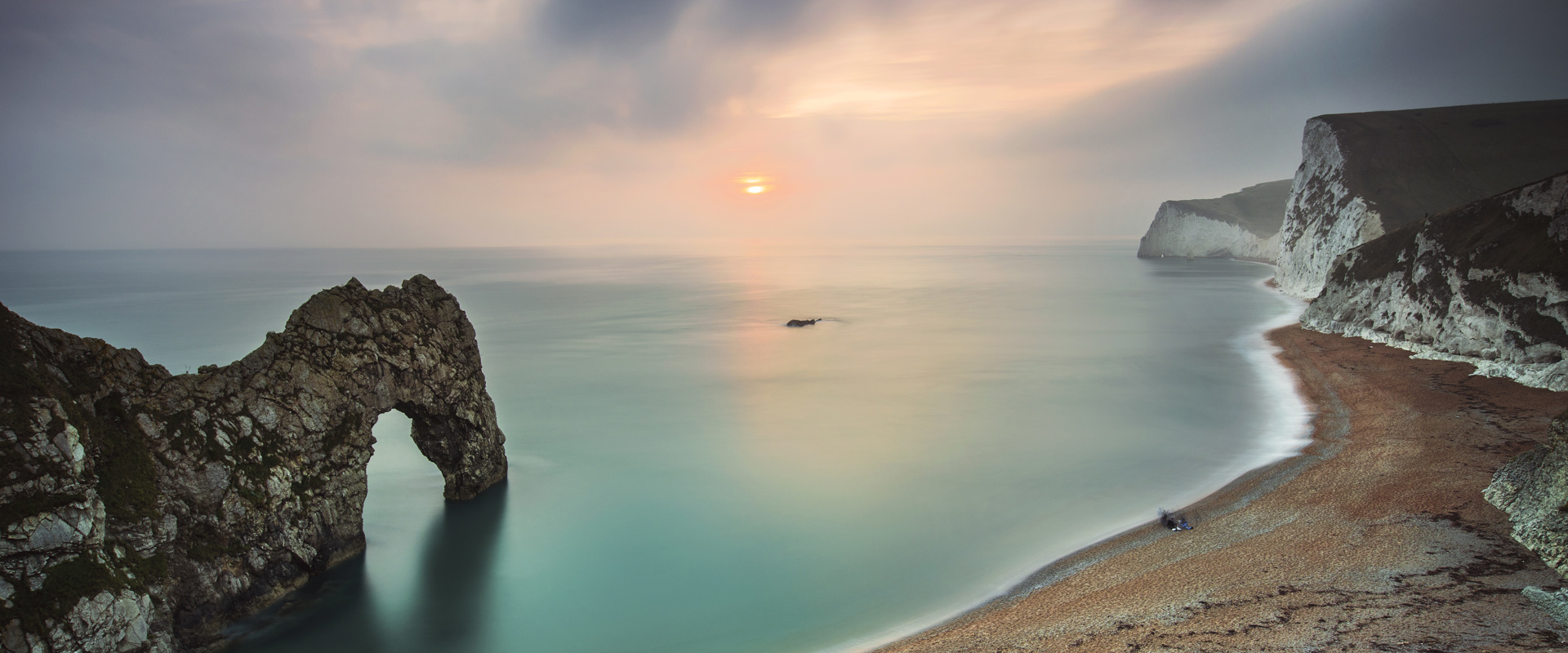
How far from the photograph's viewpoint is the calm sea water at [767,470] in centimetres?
1141

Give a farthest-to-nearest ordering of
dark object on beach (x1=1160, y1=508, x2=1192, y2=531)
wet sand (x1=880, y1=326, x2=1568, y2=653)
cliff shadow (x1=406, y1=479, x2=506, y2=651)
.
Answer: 1. dark object on beach (x1=1160, y1=508, x2=1192, y2=531)
2. cliff shadow (x1=406, y1=479, x2=506, y2=651)
3. wet sand (x1=880, y1=326, x2=1568, y2=653)

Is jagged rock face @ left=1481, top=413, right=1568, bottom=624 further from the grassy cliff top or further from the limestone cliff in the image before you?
the grassy cliff top

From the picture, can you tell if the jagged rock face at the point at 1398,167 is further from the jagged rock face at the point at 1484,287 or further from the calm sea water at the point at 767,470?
the jagged rock face at the point at 1484,287

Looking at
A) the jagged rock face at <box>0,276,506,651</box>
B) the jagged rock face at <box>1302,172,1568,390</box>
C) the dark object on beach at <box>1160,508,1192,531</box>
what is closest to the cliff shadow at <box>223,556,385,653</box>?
the jagged rock face at <box>0,276,506,651</box>

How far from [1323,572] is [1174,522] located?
2.93 meters

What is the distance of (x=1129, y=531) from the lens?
13.7 m

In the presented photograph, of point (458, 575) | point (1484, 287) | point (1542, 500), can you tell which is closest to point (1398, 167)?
point (1484, 287)

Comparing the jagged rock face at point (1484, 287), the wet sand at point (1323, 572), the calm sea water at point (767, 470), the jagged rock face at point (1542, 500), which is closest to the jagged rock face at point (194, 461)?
the calm sea water at point (767, 470)

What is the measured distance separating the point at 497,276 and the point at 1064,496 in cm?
8805

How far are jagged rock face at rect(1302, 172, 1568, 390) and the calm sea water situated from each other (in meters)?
4.88

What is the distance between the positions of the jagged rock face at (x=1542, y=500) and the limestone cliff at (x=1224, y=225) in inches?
3553

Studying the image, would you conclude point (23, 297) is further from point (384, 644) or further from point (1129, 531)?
point (1129, 531)

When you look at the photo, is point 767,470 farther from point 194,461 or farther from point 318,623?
point 194,461

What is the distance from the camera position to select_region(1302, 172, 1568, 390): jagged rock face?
810 inches
